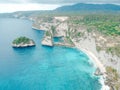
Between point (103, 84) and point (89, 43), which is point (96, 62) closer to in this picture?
point (103, 84)

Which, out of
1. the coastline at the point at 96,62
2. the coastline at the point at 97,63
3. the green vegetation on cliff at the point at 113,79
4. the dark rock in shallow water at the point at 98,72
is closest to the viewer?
the green vegetation on cliff at the point at 113,79

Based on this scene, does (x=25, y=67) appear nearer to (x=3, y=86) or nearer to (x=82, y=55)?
(x=3, y=86)

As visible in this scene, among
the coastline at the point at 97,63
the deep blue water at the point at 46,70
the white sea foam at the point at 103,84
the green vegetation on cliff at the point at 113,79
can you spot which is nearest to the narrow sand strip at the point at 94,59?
the coastline at the point at 97,63

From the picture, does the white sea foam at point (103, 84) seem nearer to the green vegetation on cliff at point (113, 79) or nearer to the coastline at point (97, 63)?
the coastline at point (97, 63)

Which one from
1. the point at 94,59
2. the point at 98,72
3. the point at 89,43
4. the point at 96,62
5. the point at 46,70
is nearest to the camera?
the point at 98,72

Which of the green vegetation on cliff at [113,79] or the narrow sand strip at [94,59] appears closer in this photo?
the green vegetation on cliff at [113,79]

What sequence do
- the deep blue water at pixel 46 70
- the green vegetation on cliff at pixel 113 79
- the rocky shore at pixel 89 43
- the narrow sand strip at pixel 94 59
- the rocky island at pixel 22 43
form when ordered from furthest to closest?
the rocky island at pixel 22 43 → the narrow sand strip at pixel 94 59 → the rocky shore at pixel 89 43 → the deep blue water at pixel 46 70 → the green vegetation on cliff at pixel 113 79

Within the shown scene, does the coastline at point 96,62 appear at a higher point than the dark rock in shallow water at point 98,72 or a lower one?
lower

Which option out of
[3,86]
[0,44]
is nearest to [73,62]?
[3,86]

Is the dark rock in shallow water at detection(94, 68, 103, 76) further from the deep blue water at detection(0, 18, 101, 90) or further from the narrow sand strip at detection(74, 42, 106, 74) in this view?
the deep blue water at detection(0, 18, 101, 90)

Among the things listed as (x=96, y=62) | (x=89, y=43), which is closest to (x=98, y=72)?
(x=96, y=62)
